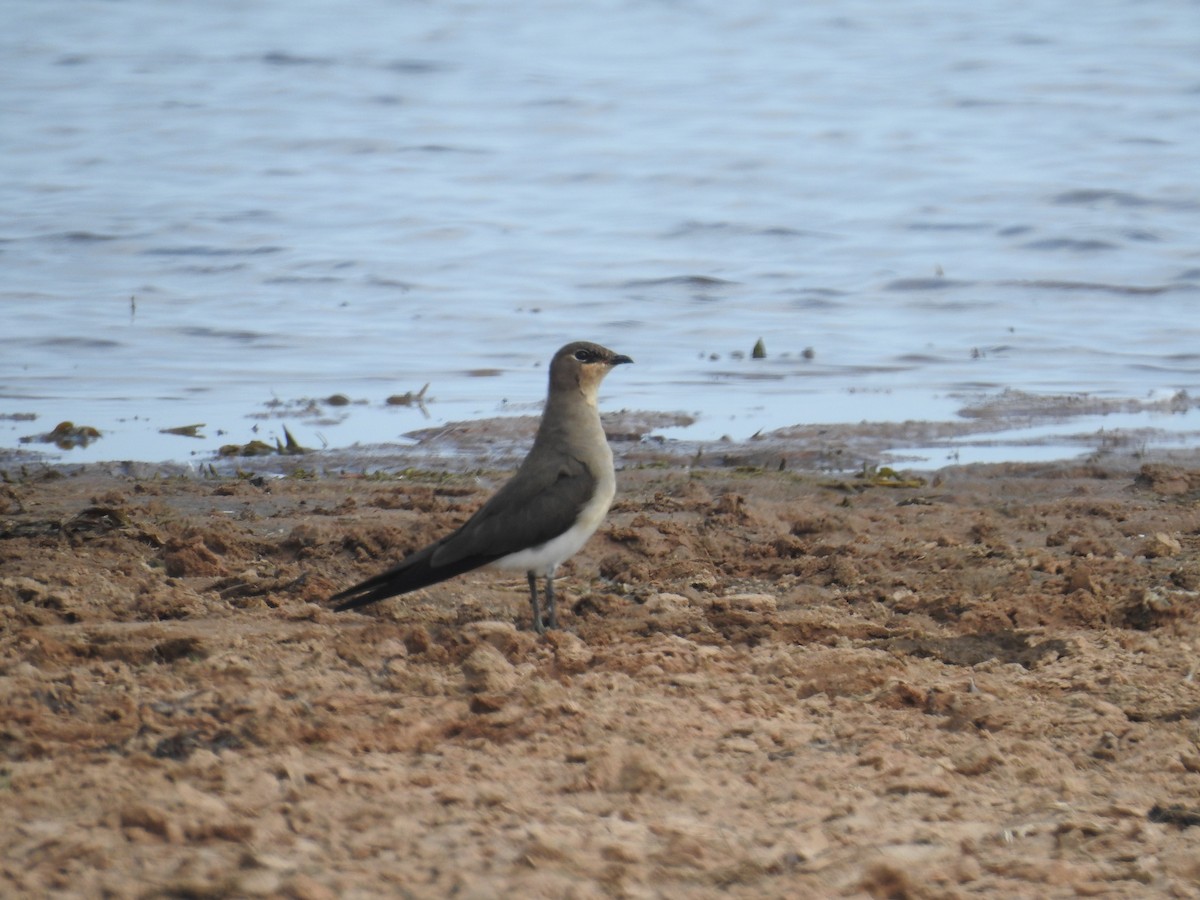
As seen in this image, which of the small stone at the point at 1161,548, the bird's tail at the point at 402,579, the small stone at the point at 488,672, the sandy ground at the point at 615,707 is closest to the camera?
the sandy ground at the point at 615,707

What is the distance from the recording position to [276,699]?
4.36 meters

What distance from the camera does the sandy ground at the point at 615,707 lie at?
11.4ft

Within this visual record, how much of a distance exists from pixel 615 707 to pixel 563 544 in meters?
1.15

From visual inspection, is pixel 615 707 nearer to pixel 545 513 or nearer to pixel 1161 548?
pixel 545 513

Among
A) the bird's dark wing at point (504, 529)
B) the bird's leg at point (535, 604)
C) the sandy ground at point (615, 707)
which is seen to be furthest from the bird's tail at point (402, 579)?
the bird's leg at point (535, 604)

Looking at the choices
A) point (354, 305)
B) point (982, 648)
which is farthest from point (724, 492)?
point (354, 305)

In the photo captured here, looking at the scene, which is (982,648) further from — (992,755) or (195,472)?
(195,472)

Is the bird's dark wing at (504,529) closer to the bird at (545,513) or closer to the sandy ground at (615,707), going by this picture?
the bird at (545,513)

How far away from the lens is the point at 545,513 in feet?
18.2

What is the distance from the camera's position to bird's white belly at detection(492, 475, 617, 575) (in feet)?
18.1

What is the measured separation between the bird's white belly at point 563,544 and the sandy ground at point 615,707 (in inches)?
8.8

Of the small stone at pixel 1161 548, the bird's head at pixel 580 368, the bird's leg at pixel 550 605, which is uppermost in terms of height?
the bird's head at pixel 580 368

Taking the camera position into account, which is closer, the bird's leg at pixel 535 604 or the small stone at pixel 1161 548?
the bird's leg at pixel 535 604

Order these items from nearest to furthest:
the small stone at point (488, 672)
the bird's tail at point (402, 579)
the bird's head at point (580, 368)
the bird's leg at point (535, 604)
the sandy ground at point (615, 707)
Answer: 1. the sandy ground at point (615, 707)
2. the small stone at point (488, 672)
3. the bird's tail at point (402, 579)
4. the bird's leg at point (535, 604)
5. the bird's head at point (580, 368)
